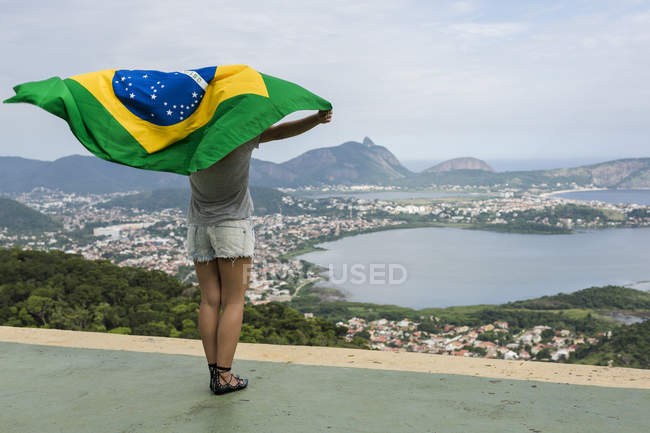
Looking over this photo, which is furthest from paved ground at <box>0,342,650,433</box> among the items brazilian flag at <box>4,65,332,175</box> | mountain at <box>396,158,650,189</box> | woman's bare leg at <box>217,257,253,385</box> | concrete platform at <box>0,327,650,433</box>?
mountain at <box>396,158,650,189</box>

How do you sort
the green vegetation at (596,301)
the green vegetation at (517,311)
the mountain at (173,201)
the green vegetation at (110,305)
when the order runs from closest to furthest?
the green vegetation at (110,305) < the green vegetation at (517,311) < the green vegetation at (596,301) < the mountain at (173,201)

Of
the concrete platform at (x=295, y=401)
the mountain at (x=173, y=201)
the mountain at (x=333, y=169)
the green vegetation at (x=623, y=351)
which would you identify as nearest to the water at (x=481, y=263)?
the green vegetation at (x=623, y=351)

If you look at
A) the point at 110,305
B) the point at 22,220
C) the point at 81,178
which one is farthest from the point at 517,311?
the point at 81,178

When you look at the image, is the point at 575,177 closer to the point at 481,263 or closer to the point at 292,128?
the point at 481,263

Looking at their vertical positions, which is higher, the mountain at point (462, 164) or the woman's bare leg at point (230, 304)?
the mountain at point (462, 164)

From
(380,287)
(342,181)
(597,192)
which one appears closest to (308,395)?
(380,287)

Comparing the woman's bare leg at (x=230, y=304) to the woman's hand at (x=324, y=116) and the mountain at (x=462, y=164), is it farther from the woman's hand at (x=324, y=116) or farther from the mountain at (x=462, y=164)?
the mountain at (x=462, y=164)
